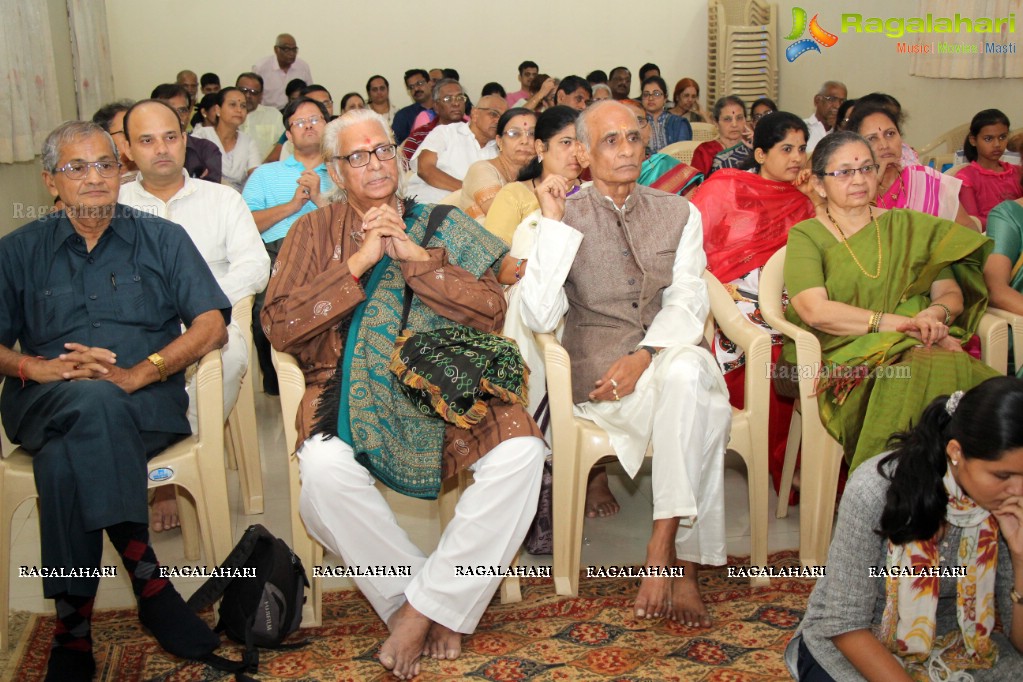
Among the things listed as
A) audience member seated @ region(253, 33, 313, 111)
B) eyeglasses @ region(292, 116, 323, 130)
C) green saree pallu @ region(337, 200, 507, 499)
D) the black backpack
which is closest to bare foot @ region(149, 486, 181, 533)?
the black backpack

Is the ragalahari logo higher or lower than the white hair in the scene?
higher

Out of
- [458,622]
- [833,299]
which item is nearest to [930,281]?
[833,299]

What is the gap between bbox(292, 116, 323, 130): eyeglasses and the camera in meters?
4.62

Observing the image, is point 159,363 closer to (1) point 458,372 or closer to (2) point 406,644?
(1) point 458,372

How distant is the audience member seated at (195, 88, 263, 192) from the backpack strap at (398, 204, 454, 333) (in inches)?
142

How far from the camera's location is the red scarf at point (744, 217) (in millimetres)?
3576

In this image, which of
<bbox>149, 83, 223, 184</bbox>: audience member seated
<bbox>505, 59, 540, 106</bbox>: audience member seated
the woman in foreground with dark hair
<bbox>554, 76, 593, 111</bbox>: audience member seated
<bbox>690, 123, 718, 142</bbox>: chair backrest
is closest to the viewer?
the woman in foreground with dark hair

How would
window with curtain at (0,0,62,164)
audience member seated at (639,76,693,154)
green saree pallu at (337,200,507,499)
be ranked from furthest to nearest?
audience member seated at (639,76,693,154)
window with curtain at (0,0,62,164)
green saree pallu at (337,200,507,499)

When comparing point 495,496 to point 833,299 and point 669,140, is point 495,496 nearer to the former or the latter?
point 833,299

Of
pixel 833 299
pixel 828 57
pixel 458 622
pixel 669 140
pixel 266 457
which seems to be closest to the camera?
pixel 458 622

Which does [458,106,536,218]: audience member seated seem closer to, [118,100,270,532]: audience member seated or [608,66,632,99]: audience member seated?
[118,100,270,532]: audience member seated

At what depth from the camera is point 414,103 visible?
29.9 feet

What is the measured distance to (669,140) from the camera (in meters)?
7.62

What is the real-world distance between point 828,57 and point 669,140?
268cm
